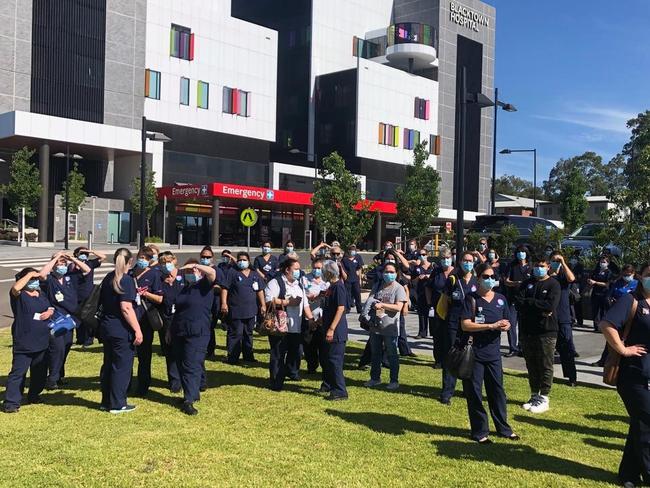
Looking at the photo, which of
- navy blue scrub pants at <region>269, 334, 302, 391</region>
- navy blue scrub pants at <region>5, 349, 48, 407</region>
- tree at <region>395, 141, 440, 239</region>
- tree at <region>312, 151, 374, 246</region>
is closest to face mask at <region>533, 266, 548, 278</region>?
navy blue scrub pants at <region>269, 334, 302, 391</region>

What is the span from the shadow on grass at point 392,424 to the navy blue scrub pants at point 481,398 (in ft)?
0.96

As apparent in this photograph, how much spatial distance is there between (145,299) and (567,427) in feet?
18.0

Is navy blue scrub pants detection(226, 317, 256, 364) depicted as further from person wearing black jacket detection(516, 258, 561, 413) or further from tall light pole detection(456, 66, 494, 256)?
person wearing black jacket detection(516, 258, 561, 413)

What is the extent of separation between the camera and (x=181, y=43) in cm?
5025

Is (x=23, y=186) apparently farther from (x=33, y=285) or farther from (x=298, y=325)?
(x=298, y=325)

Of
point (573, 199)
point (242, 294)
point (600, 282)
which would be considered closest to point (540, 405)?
point (242, 294)

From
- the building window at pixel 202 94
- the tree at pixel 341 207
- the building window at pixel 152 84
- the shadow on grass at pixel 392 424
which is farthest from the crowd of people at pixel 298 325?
the building window at pixel 202 94

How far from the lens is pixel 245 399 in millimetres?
7875

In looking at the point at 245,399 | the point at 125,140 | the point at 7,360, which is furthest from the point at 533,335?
the point at 125,140

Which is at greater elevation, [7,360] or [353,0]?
[353,0]

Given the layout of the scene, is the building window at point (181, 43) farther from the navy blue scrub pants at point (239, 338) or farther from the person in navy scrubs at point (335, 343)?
the person in navy scrubs at point (335, 343)

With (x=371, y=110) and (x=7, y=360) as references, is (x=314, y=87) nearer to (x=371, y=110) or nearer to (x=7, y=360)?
(x=371, y=110)

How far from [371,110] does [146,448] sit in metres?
57.0

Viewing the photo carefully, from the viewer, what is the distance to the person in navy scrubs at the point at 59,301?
26.3 ft
